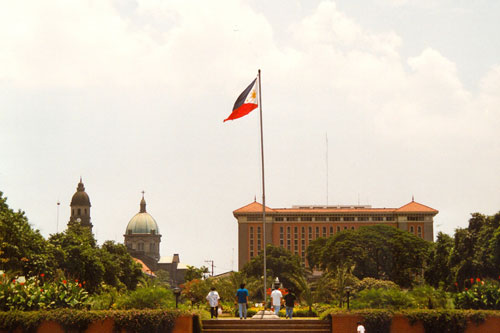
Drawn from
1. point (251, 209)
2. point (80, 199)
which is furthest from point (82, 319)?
point (80, 199)

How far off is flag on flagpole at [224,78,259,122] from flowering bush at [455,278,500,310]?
13.6 meters

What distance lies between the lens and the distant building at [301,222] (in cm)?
14888

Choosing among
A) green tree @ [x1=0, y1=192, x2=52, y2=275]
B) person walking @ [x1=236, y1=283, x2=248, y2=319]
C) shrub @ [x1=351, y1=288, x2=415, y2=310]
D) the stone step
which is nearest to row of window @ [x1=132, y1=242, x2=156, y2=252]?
green tree @ [x1=0, y1=192, x2=52, y2=275]

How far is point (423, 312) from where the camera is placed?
985 inches

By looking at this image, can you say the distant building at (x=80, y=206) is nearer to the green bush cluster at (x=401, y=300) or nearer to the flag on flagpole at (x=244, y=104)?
the flag on flagpole at (x=244, y=104)

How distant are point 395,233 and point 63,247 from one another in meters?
46.0

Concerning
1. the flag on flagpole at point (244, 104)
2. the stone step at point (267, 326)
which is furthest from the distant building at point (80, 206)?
the stone step at point (267, 326)

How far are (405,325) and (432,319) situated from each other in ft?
3.21

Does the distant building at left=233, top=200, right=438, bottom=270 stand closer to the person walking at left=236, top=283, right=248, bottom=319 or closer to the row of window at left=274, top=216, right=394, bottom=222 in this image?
the row of window at left=274, top=216, right=394, bottom=222

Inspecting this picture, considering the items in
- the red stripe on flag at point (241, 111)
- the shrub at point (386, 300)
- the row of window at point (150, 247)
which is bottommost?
the shrub at point (386, 300)

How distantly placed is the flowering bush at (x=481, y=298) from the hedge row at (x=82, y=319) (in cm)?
1187

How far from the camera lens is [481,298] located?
2736 cm

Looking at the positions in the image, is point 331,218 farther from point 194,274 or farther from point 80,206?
point 80,206

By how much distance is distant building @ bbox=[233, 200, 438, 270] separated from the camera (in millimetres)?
148875
